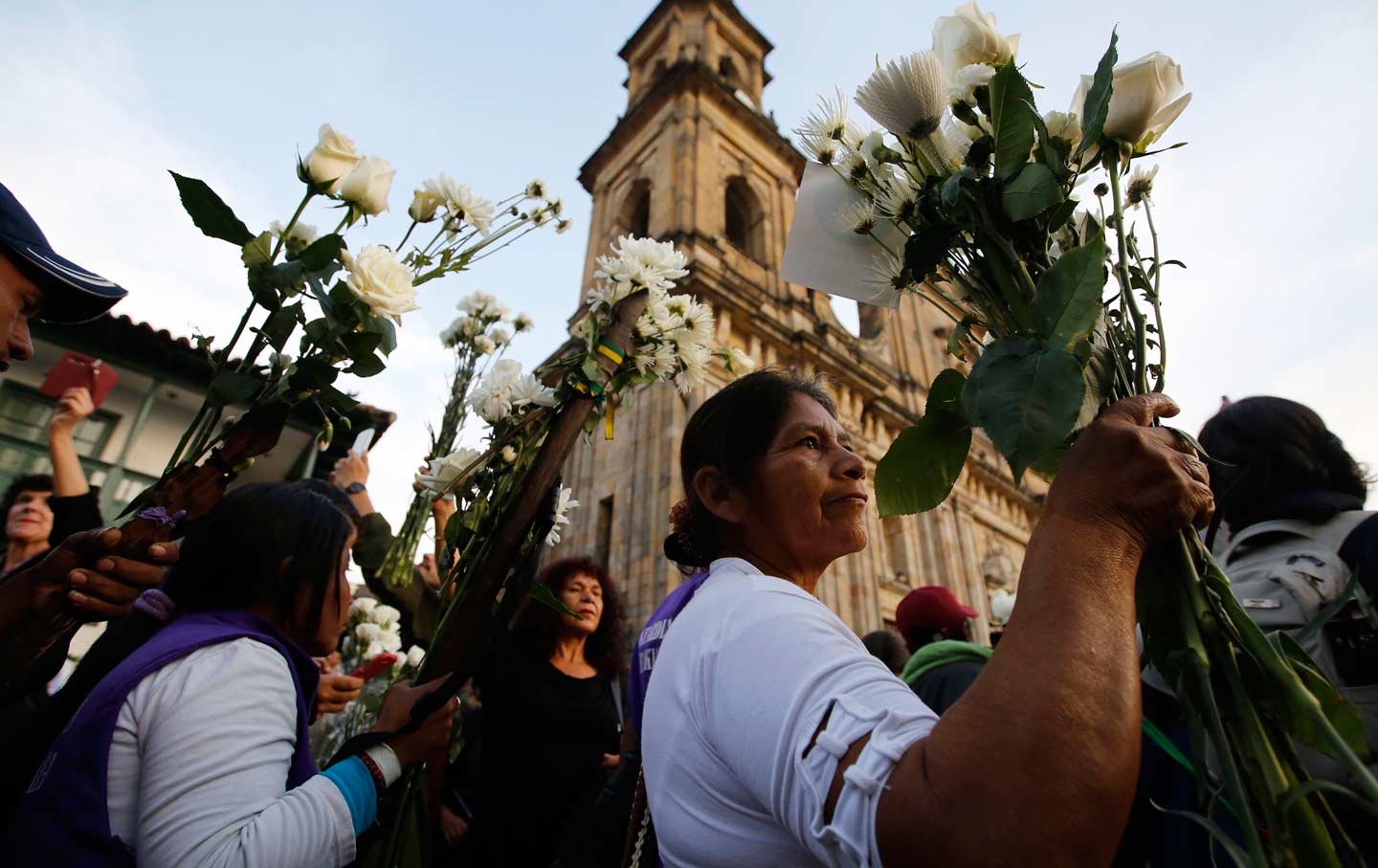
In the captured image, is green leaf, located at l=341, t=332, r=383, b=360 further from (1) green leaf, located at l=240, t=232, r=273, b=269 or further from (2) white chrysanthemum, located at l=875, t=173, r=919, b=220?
(2) white chrysanthemum, located at l=875, t=173, r=919, b=220

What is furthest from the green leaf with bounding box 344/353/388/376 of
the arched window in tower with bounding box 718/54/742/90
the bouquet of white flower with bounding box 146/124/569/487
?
the arched window in tower with bounding box 718/54/742/90

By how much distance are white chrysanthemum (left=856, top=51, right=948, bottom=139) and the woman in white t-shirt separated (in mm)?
597

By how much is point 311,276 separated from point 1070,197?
1630mm

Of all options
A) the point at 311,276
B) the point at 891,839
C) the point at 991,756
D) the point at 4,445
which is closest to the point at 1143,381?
the point at 991,756

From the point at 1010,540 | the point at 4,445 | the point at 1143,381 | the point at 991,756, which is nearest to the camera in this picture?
the point at 991,756

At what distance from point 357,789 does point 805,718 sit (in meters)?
1.14

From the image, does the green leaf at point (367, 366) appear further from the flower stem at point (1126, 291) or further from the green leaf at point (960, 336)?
the flower stem at point (1126, 291)

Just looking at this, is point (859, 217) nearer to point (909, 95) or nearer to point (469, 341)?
point (909, 95)

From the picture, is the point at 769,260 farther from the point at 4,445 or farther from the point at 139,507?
the point at 139,507

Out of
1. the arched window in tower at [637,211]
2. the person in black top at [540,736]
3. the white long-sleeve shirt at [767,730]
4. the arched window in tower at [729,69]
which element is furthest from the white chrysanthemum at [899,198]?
the arched window in tower at [729,69]

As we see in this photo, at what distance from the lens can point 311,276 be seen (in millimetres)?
1651

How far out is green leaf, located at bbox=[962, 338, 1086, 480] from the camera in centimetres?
80

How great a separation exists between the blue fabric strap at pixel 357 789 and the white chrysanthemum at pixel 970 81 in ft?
5.65

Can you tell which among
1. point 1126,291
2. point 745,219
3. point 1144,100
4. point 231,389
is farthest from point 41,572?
point 745,219
